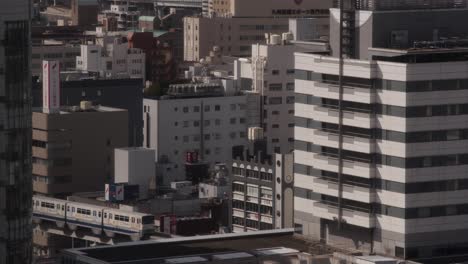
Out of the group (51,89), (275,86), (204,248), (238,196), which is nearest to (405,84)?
(204,248)

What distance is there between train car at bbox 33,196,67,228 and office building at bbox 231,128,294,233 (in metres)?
9.54

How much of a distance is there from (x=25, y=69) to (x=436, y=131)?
15.6 metres

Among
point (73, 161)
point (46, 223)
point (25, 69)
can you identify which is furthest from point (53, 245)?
point (25, 69)

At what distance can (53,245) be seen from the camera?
Answer: 4333 inches

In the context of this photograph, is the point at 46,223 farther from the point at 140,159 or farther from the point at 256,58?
the point at 256,58

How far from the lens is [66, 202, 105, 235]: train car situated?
10531 cm

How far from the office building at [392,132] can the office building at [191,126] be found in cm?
6232

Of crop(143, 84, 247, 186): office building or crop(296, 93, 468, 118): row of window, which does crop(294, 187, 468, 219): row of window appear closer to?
crop(296, 93, 468, 118): row of window

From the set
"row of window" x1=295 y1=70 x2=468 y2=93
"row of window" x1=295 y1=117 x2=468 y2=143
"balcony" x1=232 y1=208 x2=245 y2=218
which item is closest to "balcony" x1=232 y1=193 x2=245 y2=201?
"balcony" x1=232 y1=208 x2=245 y2=218

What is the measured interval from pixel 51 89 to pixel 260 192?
66.8ft

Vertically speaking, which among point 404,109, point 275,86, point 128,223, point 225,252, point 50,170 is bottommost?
point 128,223

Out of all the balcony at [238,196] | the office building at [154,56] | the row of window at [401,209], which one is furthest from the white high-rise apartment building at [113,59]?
the row of window at [401,209]

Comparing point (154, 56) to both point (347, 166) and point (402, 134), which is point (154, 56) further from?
point (402, 134)

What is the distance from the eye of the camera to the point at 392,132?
2776 inches
